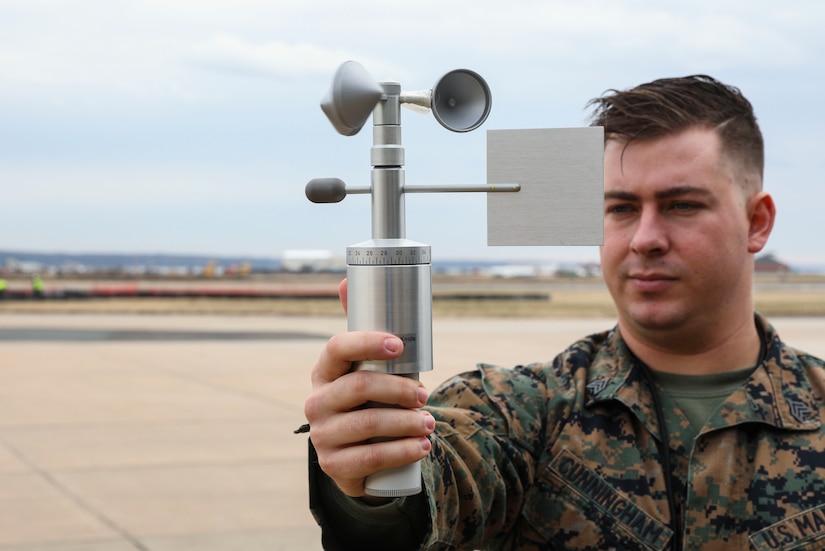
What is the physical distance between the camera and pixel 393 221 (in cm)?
136

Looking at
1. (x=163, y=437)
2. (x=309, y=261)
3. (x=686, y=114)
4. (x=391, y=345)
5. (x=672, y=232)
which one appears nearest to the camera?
(x=391, y=345)

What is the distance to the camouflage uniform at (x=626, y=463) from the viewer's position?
2.22 m

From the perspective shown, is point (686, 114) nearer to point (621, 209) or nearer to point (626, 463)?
point (621, 209)

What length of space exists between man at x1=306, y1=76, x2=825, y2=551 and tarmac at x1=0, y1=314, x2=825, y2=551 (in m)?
3.57

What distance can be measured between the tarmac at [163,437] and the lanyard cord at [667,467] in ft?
11.8

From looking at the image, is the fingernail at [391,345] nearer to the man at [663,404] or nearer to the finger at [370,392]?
the finger at [370,392]

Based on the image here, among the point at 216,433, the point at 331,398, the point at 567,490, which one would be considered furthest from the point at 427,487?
the point at 216,433

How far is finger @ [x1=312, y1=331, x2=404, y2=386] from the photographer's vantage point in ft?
4.25

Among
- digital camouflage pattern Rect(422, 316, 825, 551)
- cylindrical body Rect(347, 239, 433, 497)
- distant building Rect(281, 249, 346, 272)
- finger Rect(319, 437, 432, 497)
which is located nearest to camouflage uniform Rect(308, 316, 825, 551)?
digital camouflage pattern Rect(422, 316, 825, 551)

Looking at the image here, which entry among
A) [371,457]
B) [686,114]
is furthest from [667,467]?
[371,457]

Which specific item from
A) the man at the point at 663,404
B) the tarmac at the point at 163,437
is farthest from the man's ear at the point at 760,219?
the tarmac at the point at 163,437

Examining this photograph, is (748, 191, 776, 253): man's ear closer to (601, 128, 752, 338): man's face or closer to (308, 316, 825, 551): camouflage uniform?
(601, 128, 752, 338): man's face

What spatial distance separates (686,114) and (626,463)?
2.71 ft

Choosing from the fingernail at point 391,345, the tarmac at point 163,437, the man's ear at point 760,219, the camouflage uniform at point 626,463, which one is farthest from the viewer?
the tarmac at point 163,437
